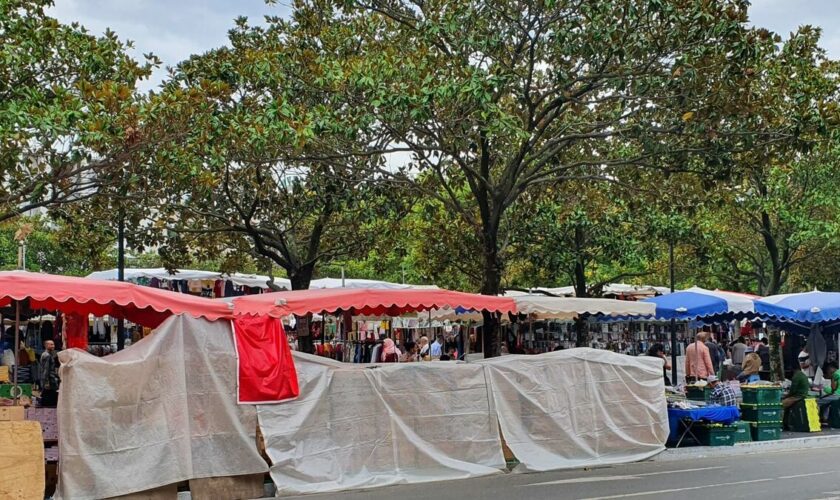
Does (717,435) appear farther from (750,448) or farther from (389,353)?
(389,353)

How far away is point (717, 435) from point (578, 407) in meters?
3.39

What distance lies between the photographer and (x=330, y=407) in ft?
39.1

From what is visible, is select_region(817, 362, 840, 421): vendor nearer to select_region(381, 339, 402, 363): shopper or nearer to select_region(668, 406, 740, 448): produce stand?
select_region(668, 406, 740, 448): produce stand

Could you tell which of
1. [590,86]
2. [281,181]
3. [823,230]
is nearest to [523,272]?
[823,230]

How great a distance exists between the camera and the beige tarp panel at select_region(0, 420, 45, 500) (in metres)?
9.66

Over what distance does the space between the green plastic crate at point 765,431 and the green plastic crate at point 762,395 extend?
0.39 meters

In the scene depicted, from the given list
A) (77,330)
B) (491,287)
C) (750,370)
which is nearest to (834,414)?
(750,370)

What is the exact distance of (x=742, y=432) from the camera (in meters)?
16.2

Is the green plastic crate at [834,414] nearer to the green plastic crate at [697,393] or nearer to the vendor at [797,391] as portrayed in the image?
the vendor at [797,391]

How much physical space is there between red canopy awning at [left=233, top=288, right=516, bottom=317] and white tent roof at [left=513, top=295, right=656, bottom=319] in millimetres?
1173

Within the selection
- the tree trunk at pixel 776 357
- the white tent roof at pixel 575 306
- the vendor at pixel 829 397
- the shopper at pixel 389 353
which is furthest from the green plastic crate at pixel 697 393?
the tree trunk at pixel 776 357

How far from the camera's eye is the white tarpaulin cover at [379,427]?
11539 mm

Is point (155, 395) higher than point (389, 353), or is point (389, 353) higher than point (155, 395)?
point (155, 395)

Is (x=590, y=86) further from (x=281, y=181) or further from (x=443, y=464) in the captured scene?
(x=281, y=181)
